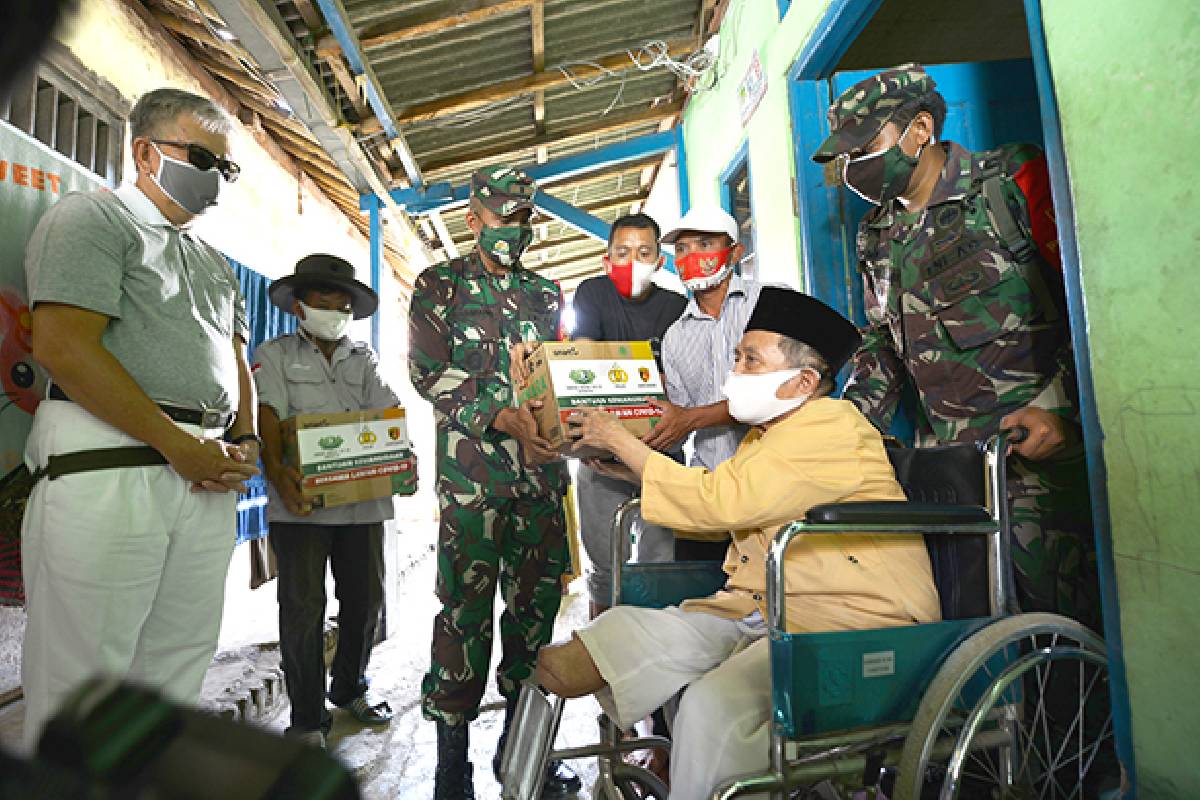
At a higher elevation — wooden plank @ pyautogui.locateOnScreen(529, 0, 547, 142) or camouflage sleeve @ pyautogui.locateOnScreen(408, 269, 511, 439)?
wooden plank @ pyautogui.locateOnScreen(529, 0, 547, 142)

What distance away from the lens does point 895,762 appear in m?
1.35

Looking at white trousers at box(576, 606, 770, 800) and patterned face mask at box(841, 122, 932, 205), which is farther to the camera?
patterned face mask at box(841, 122, 932, 205)

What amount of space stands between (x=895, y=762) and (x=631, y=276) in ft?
6.40

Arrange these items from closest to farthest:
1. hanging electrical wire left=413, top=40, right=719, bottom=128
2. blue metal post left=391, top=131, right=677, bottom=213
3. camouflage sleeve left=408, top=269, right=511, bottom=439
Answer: camouflage sleeve left=408, top=269, right=511, bottom=439 → hanging electrical wire left=413, top=40, right=719, bottom=128 → blue metal post left=391, top=131, right=677, bottom=213

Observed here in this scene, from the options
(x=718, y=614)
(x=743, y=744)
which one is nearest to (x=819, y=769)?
(x=743, y=744)

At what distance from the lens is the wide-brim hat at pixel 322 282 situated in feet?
9.63

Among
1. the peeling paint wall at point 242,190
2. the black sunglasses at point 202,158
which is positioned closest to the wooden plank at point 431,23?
the peeling paint wall at point 242,190

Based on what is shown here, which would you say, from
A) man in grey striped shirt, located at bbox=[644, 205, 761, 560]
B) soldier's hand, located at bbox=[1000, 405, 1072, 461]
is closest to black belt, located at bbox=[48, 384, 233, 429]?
man in grey striped shirt, located at bbox=[644, 205, 761, 560]

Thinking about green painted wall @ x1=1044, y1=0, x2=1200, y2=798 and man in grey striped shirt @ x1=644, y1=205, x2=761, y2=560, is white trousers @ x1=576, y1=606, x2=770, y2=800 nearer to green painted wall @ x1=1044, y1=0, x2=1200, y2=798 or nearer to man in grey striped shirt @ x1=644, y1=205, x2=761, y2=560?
green painted wall @ x1=1044, y1=0, x2=1200, y2=798

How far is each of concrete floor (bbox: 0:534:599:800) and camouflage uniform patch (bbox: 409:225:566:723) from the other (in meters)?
0.39

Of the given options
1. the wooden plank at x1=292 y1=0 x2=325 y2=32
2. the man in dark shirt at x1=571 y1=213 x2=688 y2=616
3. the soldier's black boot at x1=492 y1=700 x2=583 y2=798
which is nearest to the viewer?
the soldier's black boot at x1=492 y1=700 x2=583 y2=798

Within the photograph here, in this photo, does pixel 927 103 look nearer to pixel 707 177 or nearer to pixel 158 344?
pixel 158 344

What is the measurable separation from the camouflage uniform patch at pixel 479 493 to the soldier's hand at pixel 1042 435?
1426mm

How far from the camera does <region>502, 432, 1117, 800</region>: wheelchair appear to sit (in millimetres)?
1253
